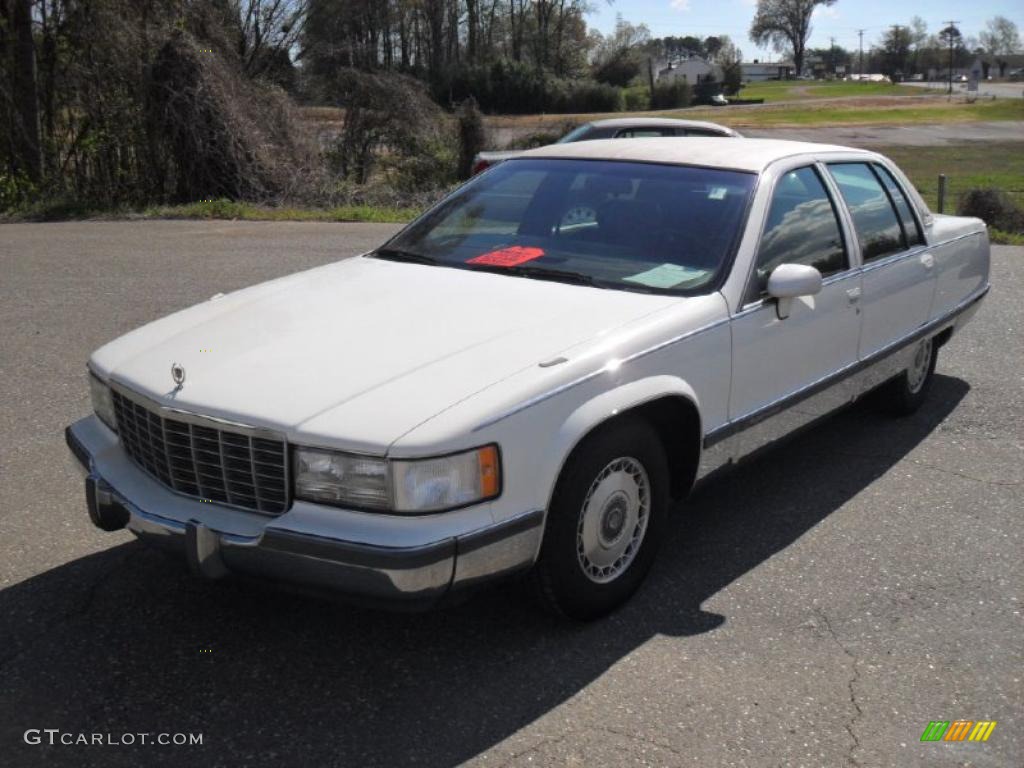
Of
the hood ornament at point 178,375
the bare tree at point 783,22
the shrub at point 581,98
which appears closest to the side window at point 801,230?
the hood ornament at point 178,375

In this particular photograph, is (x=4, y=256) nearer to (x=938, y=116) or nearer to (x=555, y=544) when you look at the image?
(x=555, y=544)

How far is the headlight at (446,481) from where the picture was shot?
3059 mm

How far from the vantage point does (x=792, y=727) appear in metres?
3.18

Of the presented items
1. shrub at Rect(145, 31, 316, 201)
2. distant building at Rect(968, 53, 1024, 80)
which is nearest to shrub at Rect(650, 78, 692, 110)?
shrub at Rect(145, 31, 316, 201)

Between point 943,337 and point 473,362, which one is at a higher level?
point 473,362

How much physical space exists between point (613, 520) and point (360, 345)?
3.39ft

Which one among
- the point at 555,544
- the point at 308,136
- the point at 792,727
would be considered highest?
the point at 308,136

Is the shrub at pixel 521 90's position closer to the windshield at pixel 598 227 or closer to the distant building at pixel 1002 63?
the windshield at pixel 598 227

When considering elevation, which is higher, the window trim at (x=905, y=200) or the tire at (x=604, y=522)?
the window trim at (x=905, y=200)

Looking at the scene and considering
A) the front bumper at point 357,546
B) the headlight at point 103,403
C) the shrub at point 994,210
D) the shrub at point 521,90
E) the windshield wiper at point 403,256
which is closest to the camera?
the front bumper at point 357,546

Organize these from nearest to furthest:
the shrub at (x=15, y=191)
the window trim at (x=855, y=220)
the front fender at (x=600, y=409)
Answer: the front fender at (x=600, y=409)
the window trim at (x=855, y=220)
the shrub at (x=15, y=191)

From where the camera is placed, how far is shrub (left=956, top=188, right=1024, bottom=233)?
15250 millimetres

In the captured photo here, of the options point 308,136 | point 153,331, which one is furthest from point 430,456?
point 308,136

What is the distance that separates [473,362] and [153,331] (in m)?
1.42
